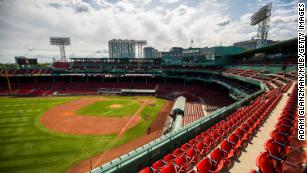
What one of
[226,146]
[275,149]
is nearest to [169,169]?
[226,146]

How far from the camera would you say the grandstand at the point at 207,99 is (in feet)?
22.3

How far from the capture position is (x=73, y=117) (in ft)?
98.5

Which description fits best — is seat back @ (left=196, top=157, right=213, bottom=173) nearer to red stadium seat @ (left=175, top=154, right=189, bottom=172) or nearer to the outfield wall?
red stadium seat @ (left=175, top=154, right=189, bottom=172)

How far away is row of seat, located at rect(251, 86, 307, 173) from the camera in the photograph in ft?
16.7

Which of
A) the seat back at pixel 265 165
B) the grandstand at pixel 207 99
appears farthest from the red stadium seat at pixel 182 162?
the seat back at pixel 265 165

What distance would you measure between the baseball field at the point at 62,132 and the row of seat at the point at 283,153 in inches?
685

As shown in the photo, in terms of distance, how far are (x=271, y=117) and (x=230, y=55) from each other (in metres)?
45.7

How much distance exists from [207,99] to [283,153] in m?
35.4

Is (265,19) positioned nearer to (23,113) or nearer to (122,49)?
(23,113)

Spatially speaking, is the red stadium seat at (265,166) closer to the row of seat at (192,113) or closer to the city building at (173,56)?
the row of seat at (192,113)

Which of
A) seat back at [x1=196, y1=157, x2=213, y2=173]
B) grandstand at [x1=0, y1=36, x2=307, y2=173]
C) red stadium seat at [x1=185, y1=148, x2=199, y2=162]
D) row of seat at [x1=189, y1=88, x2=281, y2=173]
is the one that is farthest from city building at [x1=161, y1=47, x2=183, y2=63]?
seat back at [x1=196, y1=157, x2=213, y2=173]

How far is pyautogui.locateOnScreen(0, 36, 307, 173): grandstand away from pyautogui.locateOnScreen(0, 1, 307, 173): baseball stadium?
7 centimetres

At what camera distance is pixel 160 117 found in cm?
3006

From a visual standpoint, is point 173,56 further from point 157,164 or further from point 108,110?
point 157,164
